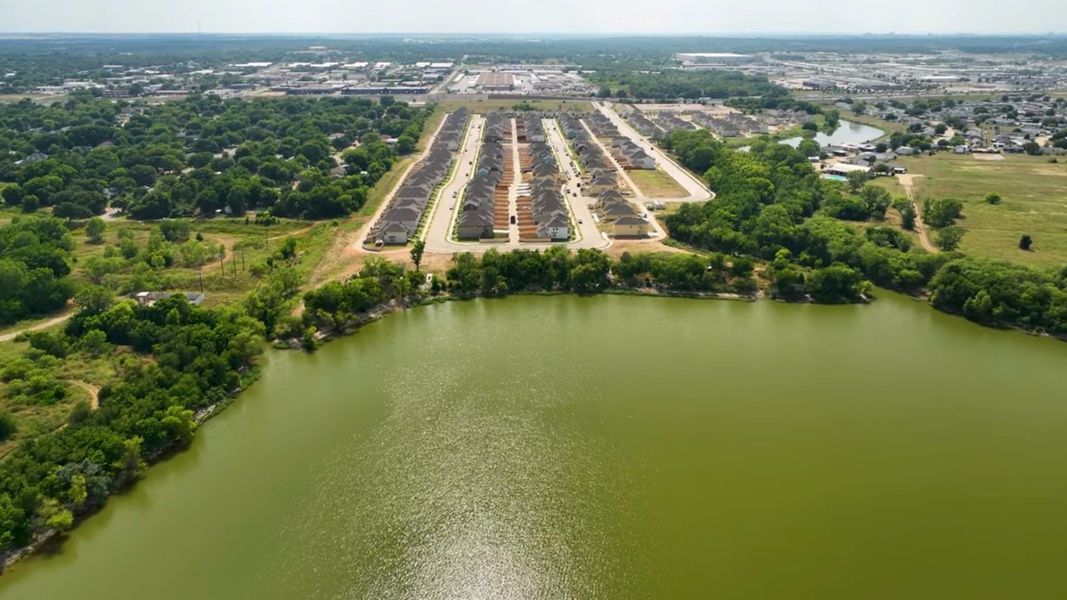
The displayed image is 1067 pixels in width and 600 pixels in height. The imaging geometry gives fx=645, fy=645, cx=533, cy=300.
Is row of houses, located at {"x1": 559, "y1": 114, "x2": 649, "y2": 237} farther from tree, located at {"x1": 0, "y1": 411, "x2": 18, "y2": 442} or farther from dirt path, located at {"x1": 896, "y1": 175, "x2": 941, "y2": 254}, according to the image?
tree, located at {"x1": 0, "y1": 411, "x2": 18, "y2": 442}

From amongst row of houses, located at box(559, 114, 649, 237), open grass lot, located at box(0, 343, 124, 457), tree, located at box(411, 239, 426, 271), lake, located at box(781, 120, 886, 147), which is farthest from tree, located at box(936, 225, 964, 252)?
open grass lot, located at box(0, 343, 124, 457)

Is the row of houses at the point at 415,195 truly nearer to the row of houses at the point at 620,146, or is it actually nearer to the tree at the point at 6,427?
the row of houses at the point at 620,146

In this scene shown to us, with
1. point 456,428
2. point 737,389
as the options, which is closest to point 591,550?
point 456,428

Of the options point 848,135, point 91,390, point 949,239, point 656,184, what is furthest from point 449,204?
point 848,135

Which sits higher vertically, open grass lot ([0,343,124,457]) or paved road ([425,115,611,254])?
paved road ([425,115,611,254])

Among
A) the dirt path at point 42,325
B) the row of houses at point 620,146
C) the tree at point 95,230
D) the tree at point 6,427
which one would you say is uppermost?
the row of houses at point 620,146

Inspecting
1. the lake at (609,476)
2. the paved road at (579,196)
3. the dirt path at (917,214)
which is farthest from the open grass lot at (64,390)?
the dirt path at (917,214)

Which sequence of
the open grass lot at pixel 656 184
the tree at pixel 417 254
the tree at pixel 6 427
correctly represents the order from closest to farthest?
the tree at pixel 6 427 → the tree at pixel 417 254 → the open grass lot at pixel 656 184

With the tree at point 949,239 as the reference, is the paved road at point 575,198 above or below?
above
